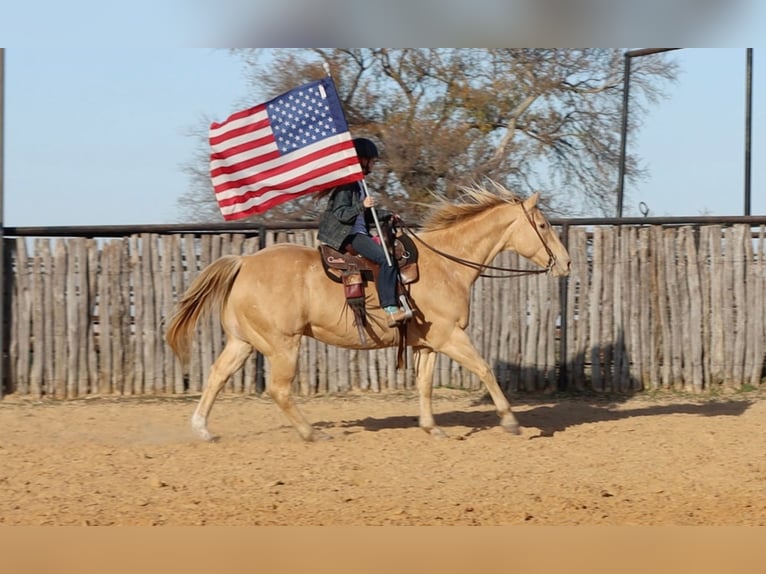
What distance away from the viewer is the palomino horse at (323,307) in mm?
9586

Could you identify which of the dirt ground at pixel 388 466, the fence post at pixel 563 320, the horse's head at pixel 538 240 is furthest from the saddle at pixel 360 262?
the fence post at pixel 563 320

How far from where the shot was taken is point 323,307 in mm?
9648

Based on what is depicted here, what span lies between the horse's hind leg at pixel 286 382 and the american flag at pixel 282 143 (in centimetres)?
137

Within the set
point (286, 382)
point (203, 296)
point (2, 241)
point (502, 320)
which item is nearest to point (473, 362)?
point (286, 382)

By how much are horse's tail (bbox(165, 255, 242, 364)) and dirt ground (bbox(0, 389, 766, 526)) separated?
1040 millimetres

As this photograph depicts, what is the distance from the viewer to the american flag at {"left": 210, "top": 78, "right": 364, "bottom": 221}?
9.60 m

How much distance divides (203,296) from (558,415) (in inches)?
168

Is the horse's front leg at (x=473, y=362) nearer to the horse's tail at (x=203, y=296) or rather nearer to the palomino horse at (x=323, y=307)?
the palomino horse at (x=323, y=307)

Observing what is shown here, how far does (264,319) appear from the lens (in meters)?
9.55

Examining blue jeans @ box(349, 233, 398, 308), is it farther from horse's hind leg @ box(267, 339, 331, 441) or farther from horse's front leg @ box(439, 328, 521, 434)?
horse's hind leg @ box(267, 339, 331, 441)

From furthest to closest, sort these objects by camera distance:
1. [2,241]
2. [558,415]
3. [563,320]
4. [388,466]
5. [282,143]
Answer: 1. [563,320]
2. [2,241]
3. [558,415]
4. [282,143]
5. [388,466]

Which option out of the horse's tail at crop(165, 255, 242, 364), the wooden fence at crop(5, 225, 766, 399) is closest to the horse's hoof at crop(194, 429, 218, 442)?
the horse's tail at crop(165, 255, 242, 364)

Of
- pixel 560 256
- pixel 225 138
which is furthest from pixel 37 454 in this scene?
pixel 560 256

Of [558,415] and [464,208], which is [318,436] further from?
[558,415]
